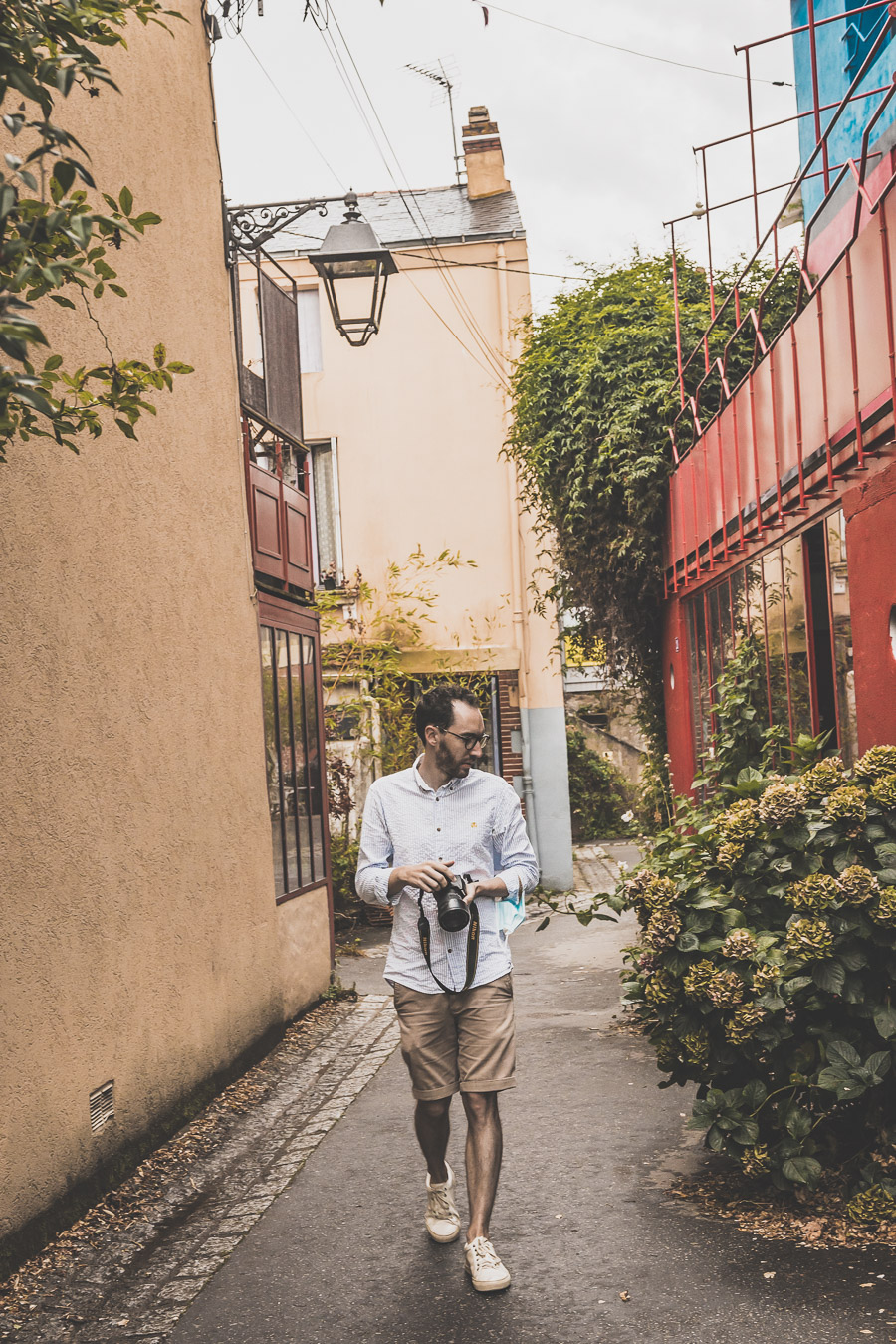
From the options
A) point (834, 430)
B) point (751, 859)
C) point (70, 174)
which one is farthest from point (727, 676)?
point (70, 174)

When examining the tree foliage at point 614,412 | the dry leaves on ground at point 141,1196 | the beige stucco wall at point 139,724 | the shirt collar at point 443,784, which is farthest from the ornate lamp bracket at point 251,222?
the dry leaves on ground at point 141,1196

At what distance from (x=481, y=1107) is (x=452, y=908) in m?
0.69

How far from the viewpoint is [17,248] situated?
8.38ft

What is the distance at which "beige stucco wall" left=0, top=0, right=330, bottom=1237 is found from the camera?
4723 millimetres

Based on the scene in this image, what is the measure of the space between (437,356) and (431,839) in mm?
12605

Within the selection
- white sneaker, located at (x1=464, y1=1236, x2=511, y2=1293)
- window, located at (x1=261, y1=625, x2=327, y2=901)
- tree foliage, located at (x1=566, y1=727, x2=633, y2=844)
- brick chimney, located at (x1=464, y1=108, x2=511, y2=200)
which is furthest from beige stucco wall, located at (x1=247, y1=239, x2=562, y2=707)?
white sneaker, located at (x1=464, y1=1236, x2=511, y2=1293)

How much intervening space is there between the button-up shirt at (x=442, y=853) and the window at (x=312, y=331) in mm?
12575

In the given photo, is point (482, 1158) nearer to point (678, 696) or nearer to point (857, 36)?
point (857, 36)

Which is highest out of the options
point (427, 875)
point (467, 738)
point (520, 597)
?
point (520, 597)

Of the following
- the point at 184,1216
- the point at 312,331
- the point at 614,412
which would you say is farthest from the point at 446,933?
the point at 312,331

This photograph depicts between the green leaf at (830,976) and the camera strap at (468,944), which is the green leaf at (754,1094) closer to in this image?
the green leaf at (830,976)

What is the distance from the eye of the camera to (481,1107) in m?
4.18

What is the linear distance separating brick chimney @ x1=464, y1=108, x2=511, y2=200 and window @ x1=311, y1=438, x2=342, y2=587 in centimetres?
467

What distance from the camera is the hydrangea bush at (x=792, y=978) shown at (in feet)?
13.5
